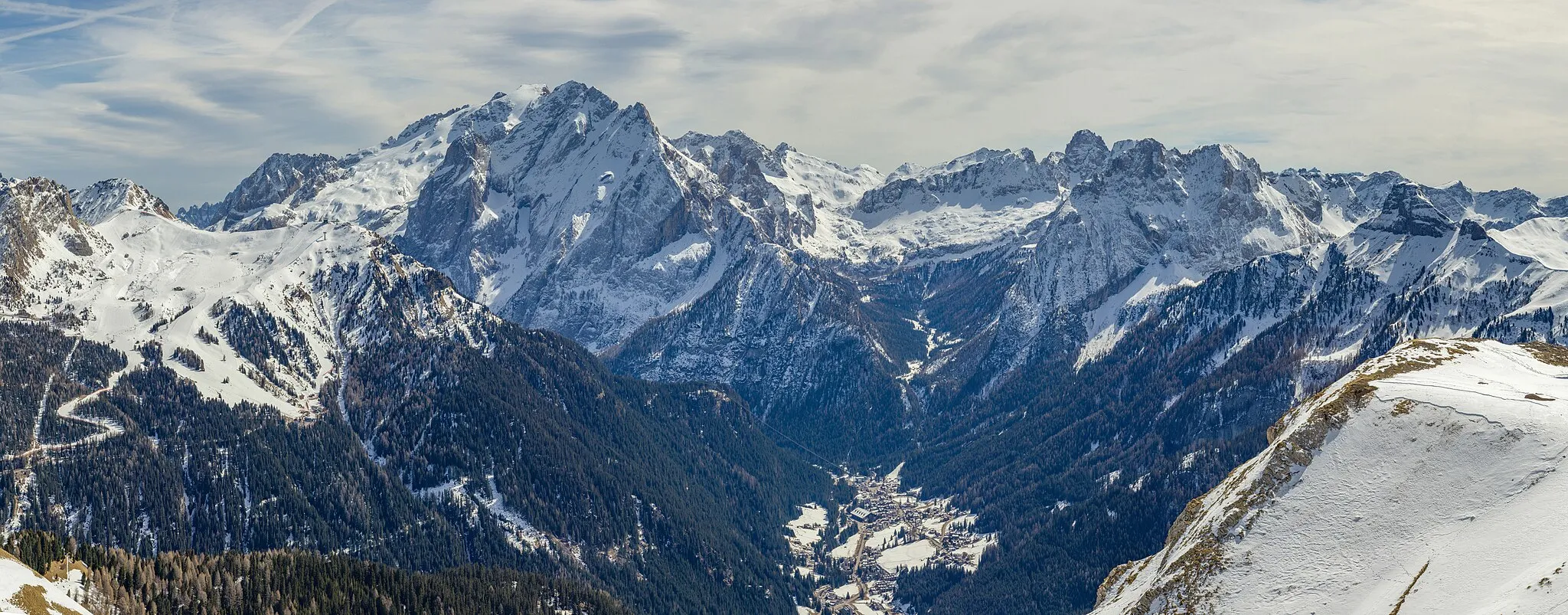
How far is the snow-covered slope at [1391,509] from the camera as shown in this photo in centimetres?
10581

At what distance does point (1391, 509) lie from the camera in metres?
119

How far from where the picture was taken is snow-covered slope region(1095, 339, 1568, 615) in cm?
10581

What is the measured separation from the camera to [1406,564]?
11069 centimetres

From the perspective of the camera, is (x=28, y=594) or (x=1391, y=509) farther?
(x=28, y=594)

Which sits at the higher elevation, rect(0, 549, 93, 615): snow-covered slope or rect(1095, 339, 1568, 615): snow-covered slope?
rect(0, 549, 93, 615): snow-covered slope

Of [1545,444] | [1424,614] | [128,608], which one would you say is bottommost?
[1424,614]

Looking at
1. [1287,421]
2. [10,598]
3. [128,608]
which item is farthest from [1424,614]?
[128,608]

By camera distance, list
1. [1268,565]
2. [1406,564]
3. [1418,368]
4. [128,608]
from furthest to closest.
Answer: [128,608], [1418,368], [1268,565], [1406,564]

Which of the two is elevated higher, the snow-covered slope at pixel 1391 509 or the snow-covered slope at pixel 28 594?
the snow-covered slope at pixel 28 594

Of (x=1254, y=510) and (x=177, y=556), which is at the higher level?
(x=177, y=556)

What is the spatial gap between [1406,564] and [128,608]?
156 metres

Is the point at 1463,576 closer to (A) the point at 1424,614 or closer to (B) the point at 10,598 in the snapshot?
(A) the point at 1424,614

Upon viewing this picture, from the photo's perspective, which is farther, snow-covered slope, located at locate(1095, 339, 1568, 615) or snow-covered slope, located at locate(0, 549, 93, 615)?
snow-covered slope, located at locate(0, 549, 93, 615)

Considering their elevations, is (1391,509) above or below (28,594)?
below
